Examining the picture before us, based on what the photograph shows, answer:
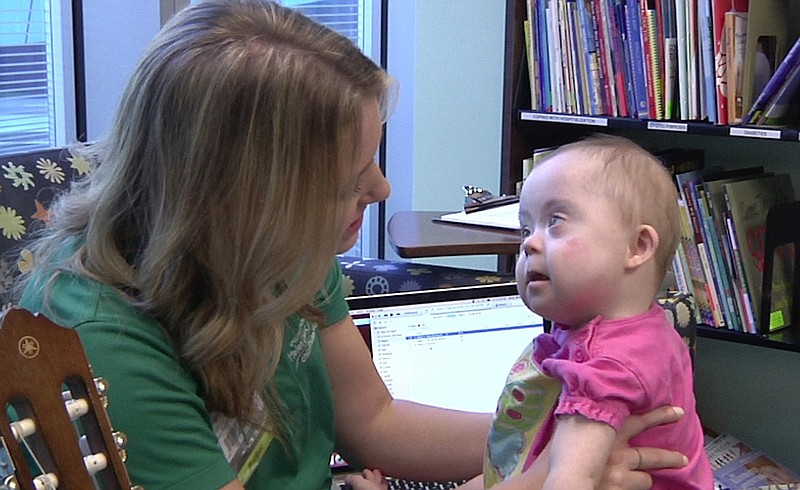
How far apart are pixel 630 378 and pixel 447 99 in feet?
6.16

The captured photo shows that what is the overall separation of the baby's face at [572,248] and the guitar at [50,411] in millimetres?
528

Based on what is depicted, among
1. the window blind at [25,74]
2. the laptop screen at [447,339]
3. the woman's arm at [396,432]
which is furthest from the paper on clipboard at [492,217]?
the window blind at [25,74]

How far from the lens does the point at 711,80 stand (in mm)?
2115

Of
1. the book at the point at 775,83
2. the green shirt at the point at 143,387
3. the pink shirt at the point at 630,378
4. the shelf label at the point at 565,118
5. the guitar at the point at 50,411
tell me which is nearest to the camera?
the guitar at the point at 50,411

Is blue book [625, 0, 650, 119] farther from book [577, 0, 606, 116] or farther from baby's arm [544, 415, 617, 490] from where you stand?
baby's arm [544, 415, 617, 490]

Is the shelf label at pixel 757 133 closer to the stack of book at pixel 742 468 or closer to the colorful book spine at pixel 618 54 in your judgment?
the colorful book spine at pixel 618 54

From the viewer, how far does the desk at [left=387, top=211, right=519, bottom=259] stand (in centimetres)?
185

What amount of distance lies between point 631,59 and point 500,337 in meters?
0.87

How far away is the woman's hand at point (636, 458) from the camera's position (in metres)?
1.10

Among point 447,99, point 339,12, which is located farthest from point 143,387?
point 339,12

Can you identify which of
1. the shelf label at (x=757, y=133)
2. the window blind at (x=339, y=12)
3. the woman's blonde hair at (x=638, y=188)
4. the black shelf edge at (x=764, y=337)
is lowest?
the black shelf edge at (x=764, y=337)

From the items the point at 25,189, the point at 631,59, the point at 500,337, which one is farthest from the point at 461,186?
the point at 25,189

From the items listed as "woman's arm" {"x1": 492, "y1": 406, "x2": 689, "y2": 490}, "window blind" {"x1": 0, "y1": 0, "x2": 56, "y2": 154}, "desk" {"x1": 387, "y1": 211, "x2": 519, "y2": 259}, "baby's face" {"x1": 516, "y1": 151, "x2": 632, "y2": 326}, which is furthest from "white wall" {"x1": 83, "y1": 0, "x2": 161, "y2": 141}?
"woman's arm" {"x1": 492, "y1": 406, "x2": 689, "y2": 490}

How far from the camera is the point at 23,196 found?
1.43 meters
